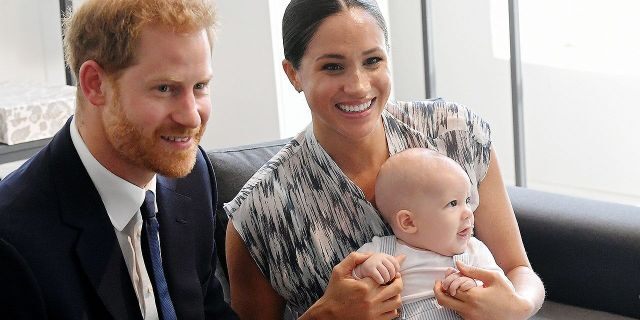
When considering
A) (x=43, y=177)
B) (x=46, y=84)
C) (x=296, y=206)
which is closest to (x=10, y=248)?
(x=43, y=177)

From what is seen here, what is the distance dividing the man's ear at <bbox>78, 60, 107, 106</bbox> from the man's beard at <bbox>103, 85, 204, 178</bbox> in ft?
0.08

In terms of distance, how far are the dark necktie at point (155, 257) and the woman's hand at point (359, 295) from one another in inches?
12.9

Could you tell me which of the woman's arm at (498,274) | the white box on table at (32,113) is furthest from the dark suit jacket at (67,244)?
the white box on table at (32,113)

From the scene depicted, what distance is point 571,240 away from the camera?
254cm

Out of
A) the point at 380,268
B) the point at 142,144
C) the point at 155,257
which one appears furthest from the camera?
the point at 380,268

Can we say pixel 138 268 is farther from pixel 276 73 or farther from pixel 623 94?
pixel 623 94

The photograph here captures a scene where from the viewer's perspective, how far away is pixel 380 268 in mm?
2061

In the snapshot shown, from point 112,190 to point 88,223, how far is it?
68 millimetres

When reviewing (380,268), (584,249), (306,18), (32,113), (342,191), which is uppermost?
(306,18)

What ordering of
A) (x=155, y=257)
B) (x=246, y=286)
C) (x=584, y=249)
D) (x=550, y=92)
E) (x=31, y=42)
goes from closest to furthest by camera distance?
(x=155, y=257)
(x=246, y=286)
(x=584, y=249)
(x=31, y=42)
(x=550, y=92)

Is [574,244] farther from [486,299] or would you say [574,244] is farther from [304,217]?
[304,217]

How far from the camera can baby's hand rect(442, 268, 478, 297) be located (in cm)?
206

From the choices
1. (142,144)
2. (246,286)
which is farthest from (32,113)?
(142,144)

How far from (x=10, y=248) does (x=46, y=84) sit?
171 cm
